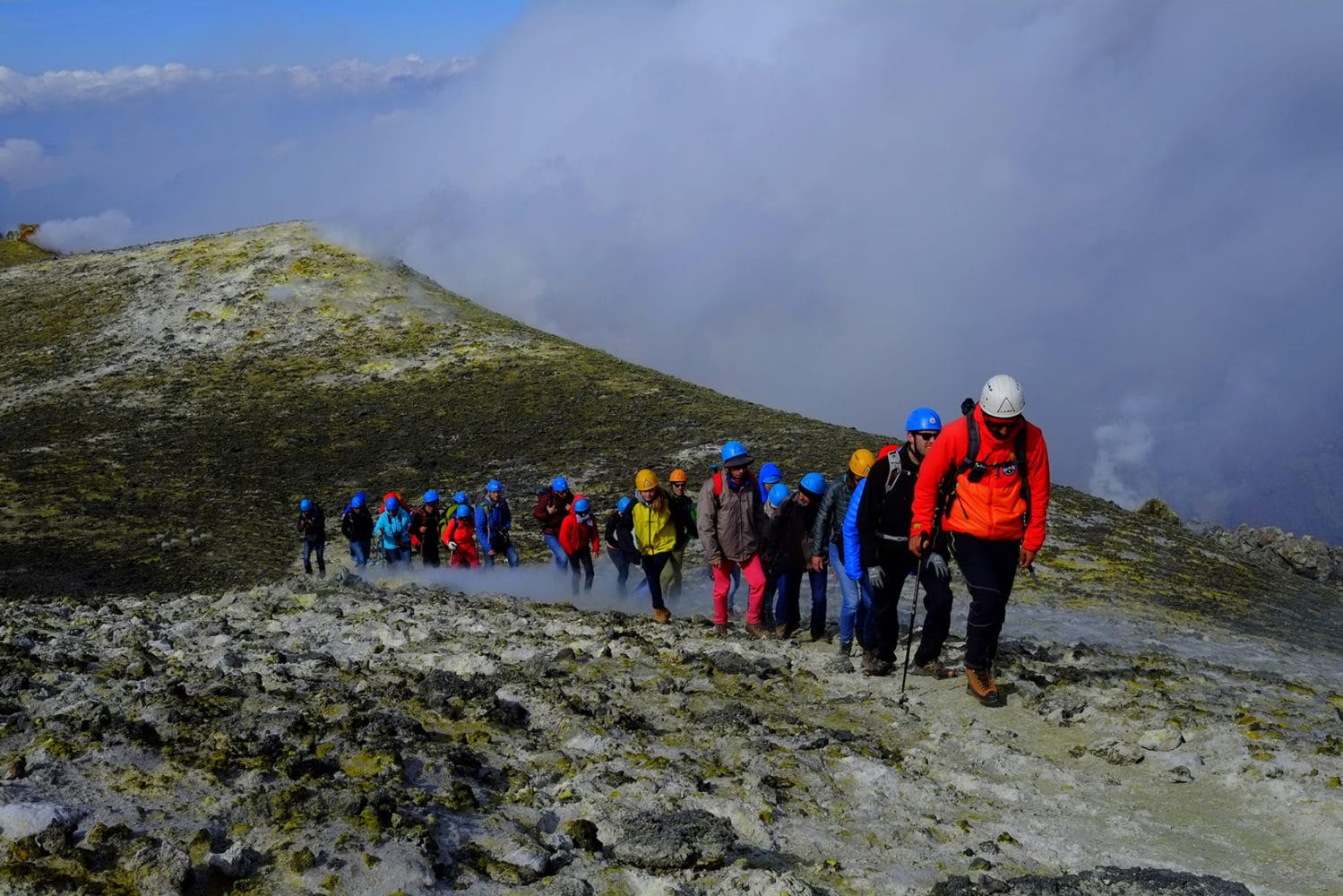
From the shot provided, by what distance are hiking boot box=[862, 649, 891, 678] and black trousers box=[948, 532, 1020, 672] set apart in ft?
4.50

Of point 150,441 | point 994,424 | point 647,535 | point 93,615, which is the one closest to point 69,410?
point 150,441

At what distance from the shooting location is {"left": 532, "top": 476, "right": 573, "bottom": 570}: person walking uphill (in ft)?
60.6

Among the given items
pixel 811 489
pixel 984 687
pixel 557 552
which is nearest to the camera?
pixel 984 687

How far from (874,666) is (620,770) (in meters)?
4.01

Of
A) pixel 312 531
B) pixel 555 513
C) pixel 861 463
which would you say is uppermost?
pixel 861 463

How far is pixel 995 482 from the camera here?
9141 mm

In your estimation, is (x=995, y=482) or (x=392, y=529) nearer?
(x=995, y=482)

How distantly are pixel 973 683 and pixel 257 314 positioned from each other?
41.6 meters

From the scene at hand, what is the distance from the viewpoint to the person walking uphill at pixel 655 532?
1432 cm

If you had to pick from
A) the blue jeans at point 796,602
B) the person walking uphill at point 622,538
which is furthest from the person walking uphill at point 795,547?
A: the person walking uphill at point 622,538

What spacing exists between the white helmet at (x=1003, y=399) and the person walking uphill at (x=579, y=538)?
32.8ft

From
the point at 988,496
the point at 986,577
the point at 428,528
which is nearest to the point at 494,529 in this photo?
the point at 428,528

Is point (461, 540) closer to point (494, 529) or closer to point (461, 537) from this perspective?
point (461, 537)

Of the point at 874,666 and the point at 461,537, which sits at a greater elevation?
the point at 461,537
